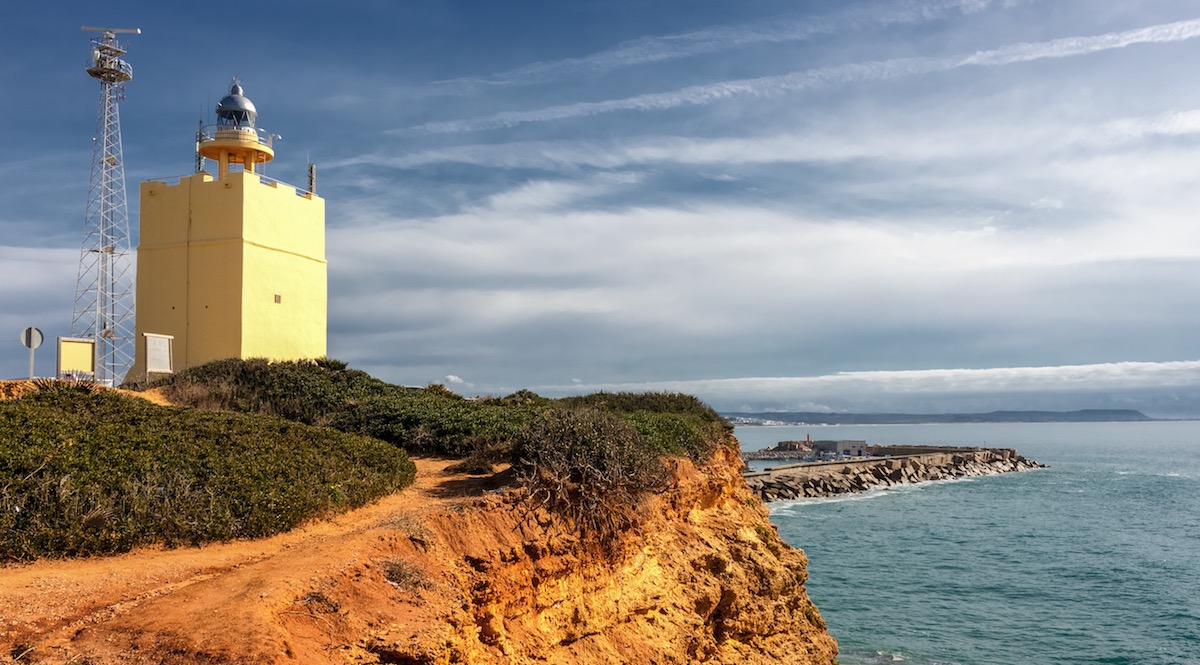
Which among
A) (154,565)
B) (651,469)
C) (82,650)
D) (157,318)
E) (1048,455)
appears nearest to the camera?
(82,650)

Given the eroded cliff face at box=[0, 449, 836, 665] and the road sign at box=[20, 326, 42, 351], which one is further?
the road sign at box=[20, 326, 42, 351]

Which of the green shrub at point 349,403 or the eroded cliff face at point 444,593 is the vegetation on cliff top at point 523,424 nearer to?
the green shrub at point 349,403

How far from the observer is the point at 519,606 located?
8492 mm

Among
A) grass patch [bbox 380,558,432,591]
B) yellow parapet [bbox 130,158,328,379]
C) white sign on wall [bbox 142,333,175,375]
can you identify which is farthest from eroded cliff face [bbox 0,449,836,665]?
white sign on wall [bbox 142,333,175,375]

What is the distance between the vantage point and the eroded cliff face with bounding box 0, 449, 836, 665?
5.73 metres

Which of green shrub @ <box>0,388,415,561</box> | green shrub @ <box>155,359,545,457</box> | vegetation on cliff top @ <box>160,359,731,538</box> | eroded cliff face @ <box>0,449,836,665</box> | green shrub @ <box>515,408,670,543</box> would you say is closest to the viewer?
eroded cliff face @ <box>0,449,836,665</box>

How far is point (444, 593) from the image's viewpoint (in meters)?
7.39

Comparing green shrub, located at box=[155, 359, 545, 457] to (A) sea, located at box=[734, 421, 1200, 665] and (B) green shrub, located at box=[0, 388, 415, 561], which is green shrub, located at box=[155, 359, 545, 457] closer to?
(B) green shrub, located at box=[0, 388, 415, 561]

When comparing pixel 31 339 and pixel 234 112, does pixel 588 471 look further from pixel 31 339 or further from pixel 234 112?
pixel 234 112

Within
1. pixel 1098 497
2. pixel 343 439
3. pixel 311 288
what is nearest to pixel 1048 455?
pixel 1098 497

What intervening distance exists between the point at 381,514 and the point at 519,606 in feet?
7.38

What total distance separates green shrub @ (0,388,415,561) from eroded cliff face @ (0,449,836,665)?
0.30 m

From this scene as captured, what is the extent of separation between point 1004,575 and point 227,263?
91.8 ft

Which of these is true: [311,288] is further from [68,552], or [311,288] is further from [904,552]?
[904,552]
